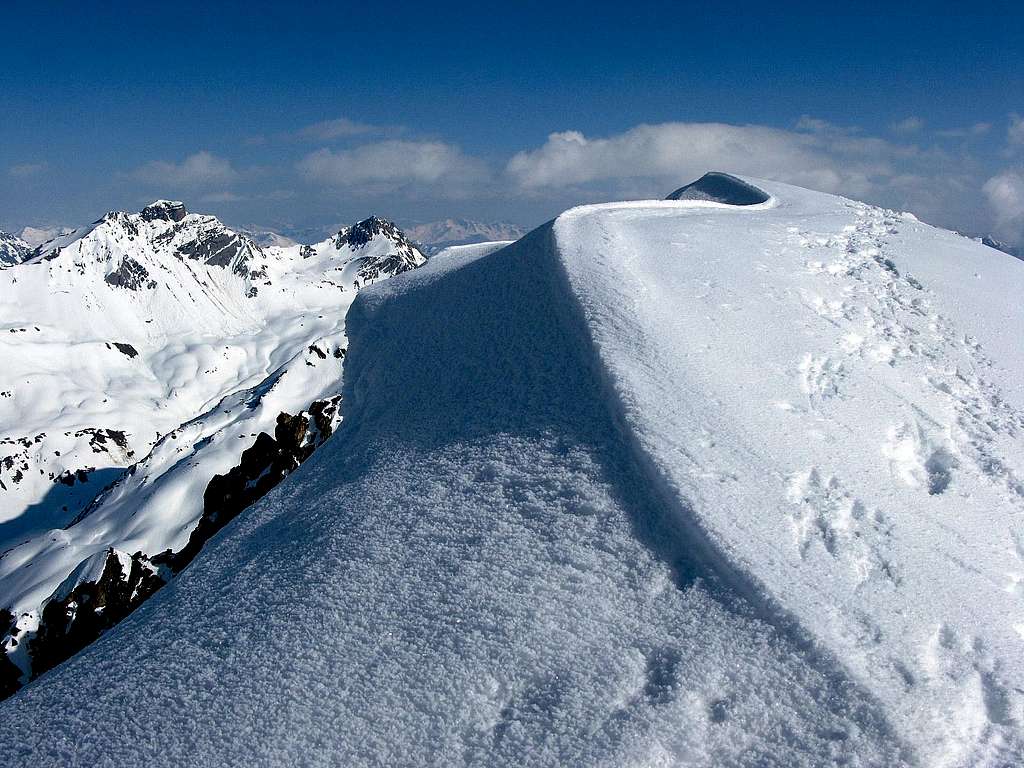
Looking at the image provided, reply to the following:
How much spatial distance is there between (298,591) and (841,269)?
48.1 feet

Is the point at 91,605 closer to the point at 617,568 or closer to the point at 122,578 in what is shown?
the point at 122,578

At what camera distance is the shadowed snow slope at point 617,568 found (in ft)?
20.5

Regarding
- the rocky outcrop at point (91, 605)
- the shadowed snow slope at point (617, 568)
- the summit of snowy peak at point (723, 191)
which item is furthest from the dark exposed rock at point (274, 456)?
the shadowed snow slope at point (617, 568)

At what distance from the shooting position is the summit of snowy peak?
1009 inches

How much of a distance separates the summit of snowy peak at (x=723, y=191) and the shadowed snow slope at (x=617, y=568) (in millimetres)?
13496

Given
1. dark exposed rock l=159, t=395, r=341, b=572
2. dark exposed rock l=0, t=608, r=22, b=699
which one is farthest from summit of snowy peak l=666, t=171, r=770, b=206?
dark exposed rock l=0, t=608, r=22, b=699

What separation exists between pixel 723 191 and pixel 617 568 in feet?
82.0

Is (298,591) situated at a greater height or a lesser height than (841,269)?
lesser

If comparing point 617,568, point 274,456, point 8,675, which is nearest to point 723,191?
point 617,568

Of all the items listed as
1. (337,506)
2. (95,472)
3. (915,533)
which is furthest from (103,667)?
(95,472)

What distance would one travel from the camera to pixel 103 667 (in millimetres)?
8516

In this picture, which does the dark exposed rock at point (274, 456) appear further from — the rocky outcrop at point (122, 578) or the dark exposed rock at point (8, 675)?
A: the dark exposed rock at point (8, 675)

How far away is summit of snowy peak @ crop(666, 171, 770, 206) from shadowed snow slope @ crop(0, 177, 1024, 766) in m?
13.5

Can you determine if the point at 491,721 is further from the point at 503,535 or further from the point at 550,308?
the point at 550,308
